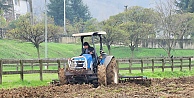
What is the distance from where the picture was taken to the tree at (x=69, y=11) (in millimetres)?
84625

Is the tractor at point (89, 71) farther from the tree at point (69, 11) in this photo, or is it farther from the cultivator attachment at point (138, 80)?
the tree at point (69, 11)

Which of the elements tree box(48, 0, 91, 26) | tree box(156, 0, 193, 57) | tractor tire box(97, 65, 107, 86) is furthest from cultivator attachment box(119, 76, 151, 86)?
tree box(48, 0, 91, 26)

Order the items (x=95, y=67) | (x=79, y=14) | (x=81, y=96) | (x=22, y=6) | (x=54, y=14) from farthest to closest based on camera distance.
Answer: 1. (x=22, y=6)
2. (x=79, y=14)
3. (x=54, y=14)
4. (x=95, y=67)
5. (x=81, y=96)

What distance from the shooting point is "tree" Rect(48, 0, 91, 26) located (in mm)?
84625

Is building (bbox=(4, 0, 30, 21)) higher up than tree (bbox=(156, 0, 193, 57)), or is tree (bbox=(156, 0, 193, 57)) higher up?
building (bbox=(4, 0, 30, 21))

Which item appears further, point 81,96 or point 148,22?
point 148,22

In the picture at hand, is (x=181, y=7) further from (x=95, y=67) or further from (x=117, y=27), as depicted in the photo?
(x=95, y=67)

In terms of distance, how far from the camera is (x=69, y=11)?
88875 mm

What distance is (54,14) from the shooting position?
86188mm

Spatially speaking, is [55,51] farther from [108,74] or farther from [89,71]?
[89,71]

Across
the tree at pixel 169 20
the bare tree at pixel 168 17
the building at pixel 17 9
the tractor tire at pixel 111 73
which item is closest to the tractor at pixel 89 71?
the tractor tire at pixel 111 73

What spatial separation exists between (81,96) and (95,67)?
161 inches

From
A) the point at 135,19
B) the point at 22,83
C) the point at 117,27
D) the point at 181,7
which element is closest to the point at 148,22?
the point at 135,19

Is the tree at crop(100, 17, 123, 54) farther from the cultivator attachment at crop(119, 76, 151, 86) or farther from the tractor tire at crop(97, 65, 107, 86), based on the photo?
the tractor tire at crop(97, 65, 107, 86)
